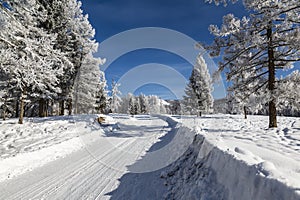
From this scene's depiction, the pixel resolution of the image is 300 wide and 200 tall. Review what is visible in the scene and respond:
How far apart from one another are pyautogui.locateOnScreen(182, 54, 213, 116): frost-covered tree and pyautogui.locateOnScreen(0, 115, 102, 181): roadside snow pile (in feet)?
68.1

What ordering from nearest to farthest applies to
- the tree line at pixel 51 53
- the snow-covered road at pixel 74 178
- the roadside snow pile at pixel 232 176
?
1. the roadside snow pile at pixel 232 176
2. the snow-covered road at pixel 74 178
3. the tree line at pixel 51 53

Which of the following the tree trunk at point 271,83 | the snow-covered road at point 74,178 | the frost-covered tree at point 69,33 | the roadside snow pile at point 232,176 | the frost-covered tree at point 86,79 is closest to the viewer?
the roadside snow pile at point 232,176

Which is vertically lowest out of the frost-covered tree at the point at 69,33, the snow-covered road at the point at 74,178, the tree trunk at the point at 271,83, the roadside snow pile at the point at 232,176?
the snow-covered road at the point at 74,178

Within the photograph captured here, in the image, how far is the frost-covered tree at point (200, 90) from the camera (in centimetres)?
3067

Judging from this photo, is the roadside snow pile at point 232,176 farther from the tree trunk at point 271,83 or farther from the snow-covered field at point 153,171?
the tree trunk at point 271,83

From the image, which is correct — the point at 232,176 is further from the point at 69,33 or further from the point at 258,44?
the point at 69,33

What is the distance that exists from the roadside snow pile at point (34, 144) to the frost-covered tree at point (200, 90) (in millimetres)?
20761

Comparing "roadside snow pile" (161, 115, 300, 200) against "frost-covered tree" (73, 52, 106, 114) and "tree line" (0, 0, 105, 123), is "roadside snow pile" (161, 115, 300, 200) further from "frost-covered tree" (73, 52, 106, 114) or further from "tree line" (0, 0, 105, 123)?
"frost-covered tree" (73, 52, 106, 114)

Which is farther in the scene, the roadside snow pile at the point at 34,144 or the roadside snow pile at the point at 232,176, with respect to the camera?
the roadside snow pile at the point at 34,144

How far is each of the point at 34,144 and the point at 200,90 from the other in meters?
26.6

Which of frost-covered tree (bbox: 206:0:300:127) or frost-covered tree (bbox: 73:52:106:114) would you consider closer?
frost-covered tree (bbox: 206:0:300:127)

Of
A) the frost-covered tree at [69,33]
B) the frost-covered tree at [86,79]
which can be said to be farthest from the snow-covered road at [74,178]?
the frost-covered tree at [86,79]

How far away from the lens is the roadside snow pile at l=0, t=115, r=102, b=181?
20.9 feet

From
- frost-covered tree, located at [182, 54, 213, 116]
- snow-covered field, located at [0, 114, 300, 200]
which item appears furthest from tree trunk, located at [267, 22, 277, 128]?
frost-covered tree, located at [182, 54, 213, 116]
